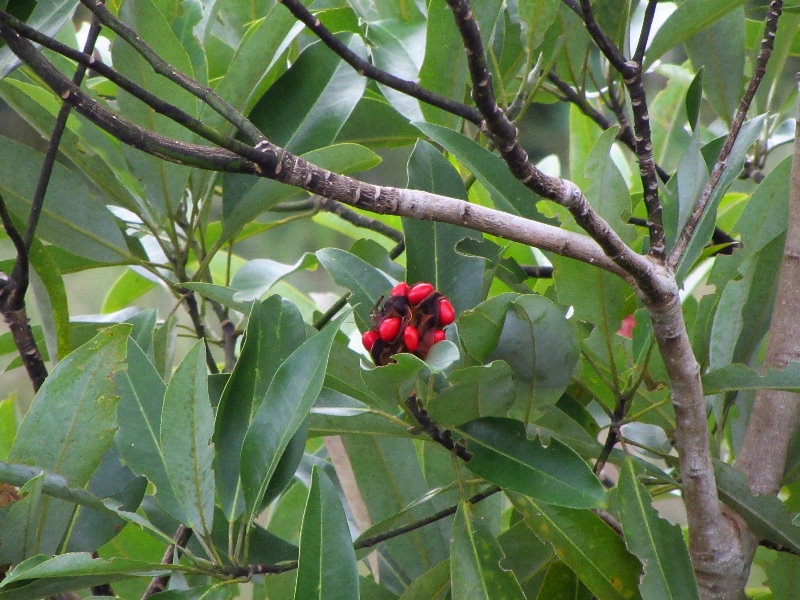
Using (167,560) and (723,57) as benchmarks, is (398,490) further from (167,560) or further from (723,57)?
(723,57)

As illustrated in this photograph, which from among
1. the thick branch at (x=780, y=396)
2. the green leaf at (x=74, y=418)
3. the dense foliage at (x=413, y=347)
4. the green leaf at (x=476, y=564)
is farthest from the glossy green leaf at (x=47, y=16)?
the thick branch at (x=780, y=396)

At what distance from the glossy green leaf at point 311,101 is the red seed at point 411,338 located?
0.92 ft

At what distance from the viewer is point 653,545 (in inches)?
21.1

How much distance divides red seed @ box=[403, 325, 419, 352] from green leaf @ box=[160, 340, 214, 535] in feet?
0.46

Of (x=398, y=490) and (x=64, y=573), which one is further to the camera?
(x=398, y=490)

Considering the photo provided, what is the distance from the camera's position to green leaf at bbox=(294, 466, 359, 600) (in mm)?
473

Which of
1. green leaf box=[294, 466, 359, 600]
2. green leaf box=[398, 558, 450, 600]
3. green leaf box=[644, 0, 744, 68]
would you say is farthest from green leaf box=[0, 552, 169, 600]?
green leaf box=[644, 0, 744, 68]

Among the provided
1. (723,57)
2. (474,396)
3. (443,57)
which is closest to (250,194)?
(443,57)

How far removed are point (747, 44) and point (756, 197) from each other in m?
0.47

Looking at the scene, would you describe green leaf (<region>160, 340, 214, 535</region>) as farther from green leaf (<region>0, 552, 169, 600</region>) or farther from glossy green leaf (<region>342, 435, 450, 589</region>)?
glossy green leaf (<region>342, 435, 450, 589</region>)

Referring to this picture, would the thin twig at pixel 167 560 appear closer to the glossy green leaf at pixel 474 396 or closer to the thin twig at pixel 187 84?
the glossy green leaf at pixel 474 396

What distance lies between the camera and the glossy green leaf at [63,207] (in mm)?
686

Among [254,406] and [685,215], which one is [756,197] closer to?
[685,215]

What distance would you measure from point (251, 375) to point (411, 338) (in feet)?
0.50
